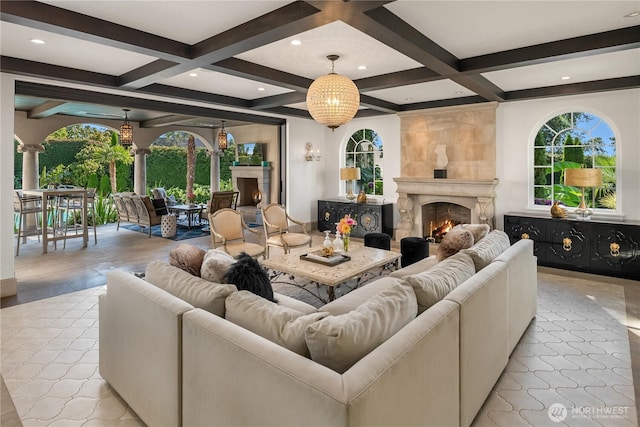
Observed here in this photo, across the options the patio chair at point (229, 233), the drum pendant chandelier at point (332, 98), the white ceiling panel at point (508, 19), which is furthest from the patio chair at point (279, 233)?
the white ceiling panel at point (508, 19)

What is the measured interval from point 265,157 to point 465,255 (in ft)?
23.8

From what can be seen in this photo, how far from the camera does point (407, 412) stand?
1424 mm

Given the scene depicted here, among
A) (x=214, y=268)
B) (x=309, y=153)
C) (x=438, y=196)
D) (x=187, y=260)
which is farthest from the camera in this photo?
(x=309, y=153)

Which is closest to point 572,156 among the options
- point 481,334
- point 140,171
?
point 481,334

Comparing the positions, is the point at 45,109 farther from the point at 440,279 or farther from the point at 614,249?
the point at 614,249

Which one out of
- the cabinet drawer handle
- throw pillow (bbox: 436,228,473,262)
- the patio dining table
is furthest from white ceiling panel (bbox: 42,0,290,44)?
the cabinet drawer handle

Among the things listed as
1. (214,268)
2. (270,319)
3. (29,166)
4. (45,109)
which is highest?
(45,109)

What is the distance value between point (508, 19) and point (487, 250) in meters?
1.91

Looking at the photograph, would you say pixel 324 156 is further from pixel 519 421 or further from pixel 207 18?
pixel 519 421

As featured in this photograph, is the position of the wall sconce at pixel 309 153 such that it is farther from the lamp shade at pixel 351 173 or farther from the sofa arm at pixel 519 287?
the sofa arm at pixel 519 287

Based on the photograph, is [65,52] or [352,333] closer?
[352,333]

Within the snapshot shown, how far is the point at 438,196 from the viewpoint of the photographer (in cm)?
684

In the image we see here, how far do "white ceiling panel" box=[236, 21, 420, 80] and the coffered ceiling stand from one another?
0.8 inches

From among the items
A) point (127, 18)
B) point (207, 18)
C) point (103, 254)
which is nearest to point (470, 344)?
point (207, 18)
